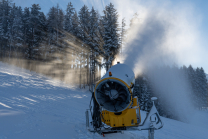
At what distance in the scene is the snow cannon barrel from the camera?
15.0 ft

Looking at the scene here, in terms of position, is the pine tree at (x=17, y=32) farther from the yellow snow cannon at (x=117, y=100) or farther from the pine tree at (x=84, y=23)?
the yellow snow cannon at (x=117, y=100)

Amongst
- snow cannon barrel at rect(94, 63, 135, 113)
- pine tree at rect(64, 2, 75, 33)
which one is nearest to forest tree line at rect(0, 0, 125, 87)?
pine tree at rect(64, 2, 75, 33)

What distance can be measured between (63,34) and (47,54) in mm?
7275

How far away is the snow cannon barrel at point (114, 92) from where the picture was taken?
4562 millimetres

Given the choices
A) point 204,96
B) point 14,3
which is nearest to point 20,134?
point 14,3

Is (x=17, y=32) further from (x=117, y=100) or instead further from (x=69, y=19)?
(x=117, y=100)

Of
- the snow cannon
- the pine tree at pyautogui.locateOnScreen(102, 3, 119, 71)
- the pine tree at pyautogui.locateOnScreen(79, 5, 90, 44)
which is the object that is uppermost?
the pine tree at pyautogui.locateOnScreen(79, 5, 90, 44)

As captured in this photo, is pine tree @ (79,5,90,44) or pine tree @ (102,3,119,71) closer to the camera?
pine tree @ (102,3,119,71)

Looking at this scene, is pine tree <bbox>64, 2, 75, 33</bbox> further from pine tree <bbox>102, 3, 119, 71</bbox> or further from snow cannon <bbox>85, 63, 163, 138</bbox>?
snow cannon <bbox>85, 63, 163, 138</bbox>

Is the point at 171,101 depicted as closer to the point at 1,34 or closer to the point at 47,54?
the point at 47,54

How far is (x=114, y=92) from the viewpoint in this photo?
4.79 meters

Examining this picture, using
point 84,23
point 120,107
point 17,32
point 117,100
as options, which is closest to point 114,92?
point 117,100

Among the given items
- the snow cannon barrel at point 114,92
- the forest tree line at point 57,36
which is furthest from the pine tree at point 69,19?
the snow cannon barrel at point 114,92

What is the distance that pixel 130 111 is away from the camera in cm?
462
